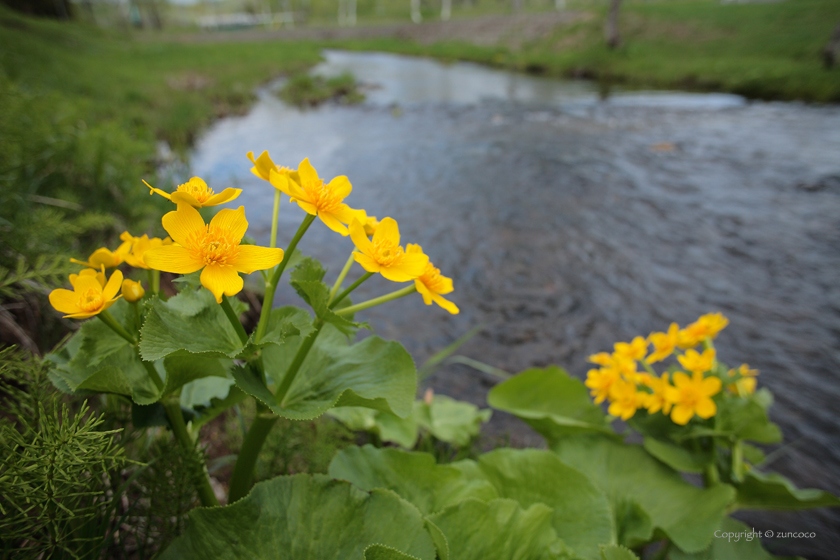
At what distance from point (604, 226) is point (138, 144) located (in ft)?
14.4

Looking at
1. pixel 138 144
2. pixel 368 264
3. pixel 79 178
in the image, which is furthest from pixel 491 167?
pixel 368 264

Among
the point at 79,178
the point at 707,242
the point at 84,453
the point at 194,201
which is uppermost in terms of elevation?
the point at 194,201

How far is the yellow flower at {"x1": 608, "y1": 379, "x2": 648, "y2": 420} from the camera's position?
5.19ft

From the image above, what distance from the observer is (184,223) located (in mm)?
705

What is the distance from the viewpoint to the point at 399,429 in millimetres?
1821

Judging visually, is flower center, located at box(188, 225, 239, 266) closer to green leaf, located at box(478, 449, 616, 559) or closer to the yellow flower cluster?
green leaf, located at box(478, 449, 616, 559)

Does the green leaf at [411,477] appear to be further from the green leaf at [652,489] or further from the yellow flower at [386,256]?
the yellow flower at [386,256]

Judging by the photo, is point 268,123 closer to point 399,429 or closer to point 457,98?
point 457,98

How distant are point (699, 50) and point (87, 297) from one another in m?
19.2

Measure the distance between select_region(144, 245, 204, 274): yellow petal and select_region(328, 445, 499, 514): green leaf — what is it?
0.76 metres

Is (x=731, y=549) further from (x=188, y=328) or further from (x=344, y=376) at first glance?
(x=188, y=328)

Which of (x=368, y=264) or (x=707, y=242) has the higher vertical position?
(x=368, y=264)

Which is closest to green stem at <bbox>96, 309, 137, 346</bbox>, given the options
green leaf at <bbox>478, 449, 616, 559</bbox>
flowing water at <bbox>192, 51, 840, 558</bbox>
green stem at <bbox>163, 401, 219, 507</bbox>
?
green stem at <bbox>163, 401, 219, 507</bbox>

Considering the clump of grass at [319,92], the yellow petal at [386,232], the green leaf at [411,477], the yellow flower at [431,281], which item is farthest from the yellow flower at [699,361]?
the clump of grass at [319,92]
